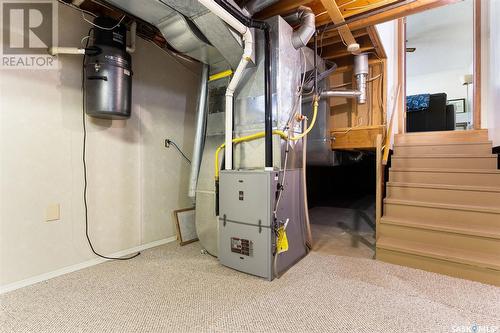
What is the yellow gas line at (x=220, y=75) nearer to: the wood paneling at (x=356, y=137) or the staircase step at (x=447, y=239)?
the wood paneling at (x=356, y=137)

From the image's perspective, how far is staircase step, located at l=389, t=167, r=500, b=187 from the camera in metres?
2.65

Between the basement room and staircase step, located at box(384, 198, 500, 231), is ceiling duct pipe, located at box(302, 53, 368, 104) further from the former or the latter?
staircase step, located at box(384, 198, 500, 231)

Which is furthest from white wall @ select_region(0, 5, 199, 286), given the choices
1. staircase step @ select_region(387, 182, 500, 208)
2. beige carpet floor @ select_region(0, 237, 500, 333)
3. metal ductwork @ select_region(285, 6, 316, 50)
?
staircase step @ select_region(387, 182, 500, 208)

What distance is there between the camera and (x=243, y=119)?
2461 mm

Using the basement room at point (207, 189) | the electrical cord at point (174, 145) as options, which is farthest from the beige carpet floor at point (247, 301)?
the electrical cord at point (174, 145)

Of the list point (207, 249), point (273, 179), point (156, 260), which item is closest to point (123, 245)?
point (156, 260)

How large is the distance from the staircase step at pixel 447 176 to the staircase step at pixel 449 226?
66cm

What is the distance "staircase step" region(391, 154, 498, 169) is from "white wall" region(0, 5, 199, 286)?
2.94 meters

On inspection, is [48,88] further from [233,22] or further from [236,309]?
[236,309]

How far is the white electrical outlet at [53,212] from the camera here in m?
2.10

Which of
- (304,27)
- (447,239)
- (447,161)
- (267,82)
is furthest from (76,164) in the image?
(447,161)

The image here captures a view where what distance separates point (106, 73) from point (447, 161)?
391cm

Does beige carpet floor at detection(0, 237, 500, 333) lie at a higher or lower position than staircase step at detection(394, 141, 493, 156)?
lower

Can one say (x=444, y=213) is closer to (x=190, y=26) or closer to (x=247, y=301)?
(x=247, y=301)
